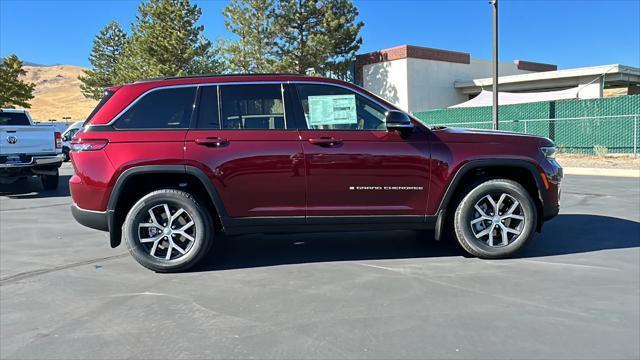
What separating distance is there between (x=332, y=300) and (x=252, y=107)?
207cm

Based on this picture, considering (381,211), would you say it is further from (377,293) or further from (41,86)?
(41,86)

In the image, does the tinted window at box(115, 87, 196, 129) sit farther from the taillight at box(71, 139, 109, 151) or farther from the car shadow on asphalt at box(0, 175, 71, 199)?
the car shadow on asphalt at box(0, 175, 71, 199)

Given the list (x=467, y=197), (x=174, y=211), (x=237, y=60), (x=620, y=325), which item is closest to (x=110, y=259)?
(x=174, y=211)

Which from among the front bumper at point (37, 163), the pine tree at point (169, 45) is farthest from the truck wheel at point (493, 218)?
the pine tree at point (169, 45)

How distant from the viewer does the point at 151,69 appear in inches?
1325

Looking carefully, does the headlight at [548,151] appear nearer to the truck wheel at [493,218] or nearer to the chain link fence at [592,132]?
the truck wheel at [493,218]

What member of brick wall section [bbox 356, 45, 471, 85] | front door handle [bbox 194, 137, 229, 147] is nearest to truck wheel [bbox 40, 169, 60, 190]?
front door handle [bbox 194, 137, 229, 147]

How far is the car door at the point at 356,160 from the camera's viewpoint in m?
4.88

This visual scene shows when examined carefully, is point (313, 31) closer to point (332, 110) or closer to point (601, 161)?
point (601, 161)

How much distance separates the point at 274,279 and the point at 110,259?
2107 mm

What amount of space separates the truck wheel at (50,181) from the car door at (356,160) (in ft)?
31.7

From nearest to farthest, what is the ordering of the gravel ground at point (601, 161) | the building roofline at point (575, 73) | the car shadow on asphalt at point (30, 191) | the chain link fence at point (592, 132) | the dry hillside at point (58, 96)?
the car shadow on asphalt at point (30, 191) → the gravel ground at point (601, 161) → the chain link fence at point (592, 132) → the building roofline at point (575, 73) → the dry hillside at point (58, 96)

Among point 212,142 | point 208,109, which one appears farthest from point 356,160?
point 208,109

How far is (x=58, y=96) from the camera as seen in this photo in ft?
369
